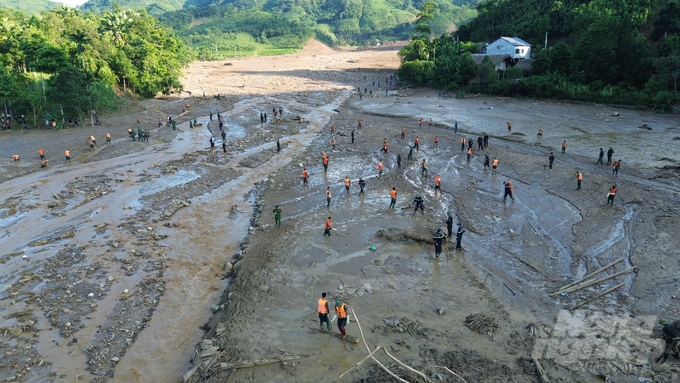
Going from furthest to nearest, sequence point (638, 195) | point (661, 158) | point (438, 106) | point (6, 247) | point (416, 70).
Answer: point (416, 70)
point (438, 106)
point (661, 158)
point (638, 195)
point (6, 247)

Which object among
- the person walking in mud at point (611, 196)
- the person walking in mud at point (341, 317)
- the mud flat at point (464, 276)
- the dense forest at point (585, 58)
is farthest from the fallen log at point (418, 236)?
the dense forest at point (585, 58)

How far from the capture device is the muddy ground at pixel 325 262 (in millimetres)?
10945

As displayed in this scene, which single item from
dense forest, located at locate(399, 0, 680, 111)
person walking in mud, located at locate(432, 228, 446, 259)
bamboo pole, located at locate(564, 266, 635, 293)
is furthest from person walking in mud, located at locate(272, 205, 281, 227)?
dense forest, located at locate(399, 0, 680, 111)

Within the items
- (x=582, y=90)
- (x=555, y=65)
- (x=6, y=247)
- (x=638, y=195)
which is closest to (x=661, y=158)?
(x=638, y=195)

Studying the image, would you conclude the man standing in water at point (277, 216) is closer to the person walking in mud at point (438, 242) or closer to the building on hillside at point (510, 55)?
the person walking in mud at point (438, 242)

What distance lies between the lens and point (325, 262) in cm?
1588

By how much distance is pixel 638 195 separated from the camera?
2180cm

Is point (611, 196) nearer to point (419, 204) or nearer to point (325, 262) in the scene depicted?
point (419, 204)

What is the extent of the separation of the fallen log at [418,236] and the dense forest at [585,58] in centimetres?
3764

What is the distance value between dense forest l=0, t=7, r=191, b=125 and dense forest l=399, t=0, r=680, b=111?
40231mm

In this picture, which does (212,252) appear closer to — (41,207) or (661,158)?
(41,207)

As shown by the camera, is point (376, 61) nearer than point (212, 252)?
No

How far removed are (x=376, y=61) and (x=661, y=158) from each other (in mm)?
95671

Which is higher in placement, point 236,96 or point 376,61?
point 376,61
